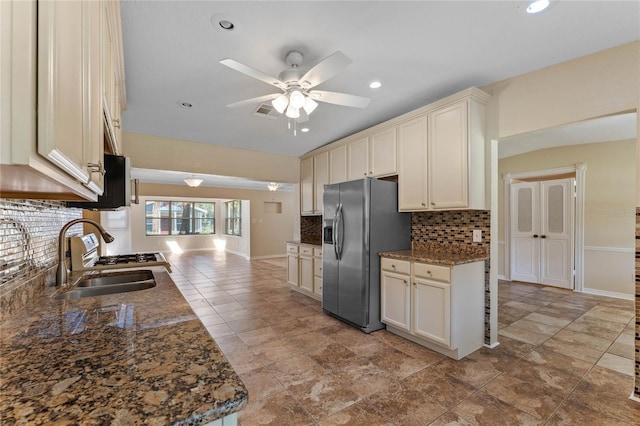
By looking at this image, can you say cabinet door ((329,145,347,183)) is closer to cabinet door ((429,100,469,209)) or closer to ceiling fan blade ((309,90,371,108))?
cabinet door ((429,100,469,209))

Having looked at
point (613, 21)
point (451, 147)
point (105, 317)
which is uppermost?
point (613, 21)

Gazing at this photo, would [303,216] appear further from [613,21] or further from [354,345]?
[613,21]

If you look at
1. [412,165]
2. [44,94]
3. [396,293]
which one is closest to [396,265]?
[396,293]

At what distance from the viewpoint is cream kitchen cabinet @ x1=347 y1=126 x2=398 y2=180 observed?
336cm

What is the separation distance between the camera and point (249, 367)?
2.40m

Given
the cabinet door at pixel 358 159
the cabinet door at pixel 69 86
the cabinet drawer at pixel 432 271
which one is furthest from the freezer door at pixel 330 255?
the cabinet door at pixel 69 86

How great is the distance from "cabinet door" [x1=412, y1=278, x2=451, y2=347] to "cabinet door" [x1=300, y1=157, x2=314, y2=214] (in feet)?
8.34

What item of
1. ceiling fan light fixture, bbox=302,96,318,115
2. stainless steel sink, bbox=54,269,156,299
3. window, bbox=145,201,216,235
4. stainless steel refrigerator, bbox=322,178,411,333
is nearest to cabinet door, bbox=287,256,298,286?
stainless steel refrigerator, bbox=322,178,411,333

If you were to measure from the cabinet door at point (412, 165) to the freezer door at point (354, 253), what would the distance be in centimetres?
45

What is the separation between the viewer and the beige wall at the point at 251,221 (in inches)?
337

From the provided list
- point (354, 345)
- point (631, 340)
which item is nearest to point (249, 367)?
point (354, 345)

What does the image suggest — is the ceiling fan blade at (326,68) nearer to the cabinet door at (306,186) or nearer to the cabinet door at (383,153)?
the cabinet door at (383,153)

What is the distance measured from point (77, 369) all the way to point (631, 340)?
451cm

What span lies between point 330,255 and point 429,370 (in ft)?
5.42
